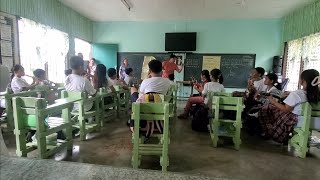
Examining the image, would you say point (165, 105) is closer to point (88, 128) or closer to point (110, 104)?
point (88, 128)

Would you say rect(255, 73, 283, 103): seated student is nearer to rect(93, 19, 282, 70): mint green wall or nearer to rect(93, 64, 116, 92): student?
rect(93, 64, 116, 92): student

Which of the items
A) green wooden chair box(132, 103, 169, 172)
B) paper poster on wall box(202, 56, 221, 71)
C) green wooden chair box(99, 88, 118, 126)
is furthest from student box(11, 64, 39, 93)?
paper poster on wall box(202, 56, 221, 71)

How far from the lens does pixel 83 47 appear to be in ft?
24.0

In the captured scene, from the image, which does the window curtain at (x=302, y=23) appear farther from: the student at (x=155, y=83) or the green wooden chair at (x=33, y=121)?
the green wooden chair at (x=33, y=121)

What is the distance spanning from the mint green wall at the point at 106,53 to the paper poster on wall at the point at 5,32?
355 centimetres

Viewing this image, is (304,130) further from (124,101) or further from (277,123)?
(124,101)

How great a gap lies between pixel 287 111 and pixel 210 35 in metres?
4.64

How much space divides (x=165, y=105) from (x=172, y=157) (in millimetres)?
895

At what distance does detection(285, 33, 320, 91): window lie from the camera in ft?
15.3

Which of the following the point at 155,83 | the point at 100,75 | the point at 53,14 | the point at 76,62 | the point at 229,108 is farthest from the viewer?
the point at 53,14

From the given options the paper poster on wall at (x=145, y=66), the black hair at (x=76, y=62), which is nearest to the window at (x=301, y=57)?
the paper poster on wall at (x=145, y=66)

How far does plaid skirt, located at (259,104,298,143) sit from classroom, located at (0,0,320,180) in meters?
0.02

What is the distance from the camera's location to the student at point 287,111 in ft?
8.76

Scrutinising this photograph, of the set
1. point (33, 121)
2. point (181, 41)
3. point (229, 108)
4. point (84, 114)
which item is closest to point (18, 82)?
point (84, 114)
